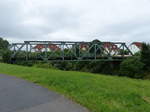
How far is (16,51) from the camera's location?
37219 millimetres

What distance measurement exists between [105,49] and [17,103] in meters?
42.1

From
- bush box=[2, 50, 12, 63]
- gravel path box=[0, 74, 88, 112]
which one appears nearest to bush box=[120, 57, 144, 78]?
bush box=[2, 50, 12, 63]

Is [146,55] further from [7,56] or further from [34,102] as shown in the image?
[34,102]

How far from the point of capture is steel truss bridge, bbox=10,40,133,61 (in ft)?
125

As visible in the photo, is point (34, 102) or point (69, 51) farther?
point (69, 51)

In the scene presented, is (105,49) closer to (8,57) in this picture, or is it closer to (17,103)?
(8,57)

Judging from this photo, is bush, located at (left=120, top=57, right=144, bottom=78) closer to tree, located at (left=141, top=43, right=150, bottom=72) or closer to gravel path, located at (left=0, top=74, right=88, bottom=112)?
tree, located at (left=141, top=43, right=150, bottom=72)

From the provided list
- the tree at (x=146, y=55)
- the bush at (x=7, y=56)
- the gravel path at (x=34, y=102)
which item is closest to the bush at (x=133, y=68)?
the tree at (x=146, y=55)

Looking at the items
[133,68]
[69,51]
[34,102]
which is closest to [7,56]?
[69,51]

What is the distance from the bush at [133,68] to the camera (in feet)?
114

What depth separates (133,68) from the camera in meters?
34.8

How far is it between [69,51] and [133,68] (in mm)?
14089

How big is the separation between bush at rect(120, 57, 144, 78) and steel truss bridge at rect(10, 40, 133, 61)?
812 cm

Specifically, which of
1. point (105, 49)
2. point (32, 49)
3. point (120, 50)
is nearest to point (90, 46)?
point (105, 49)
